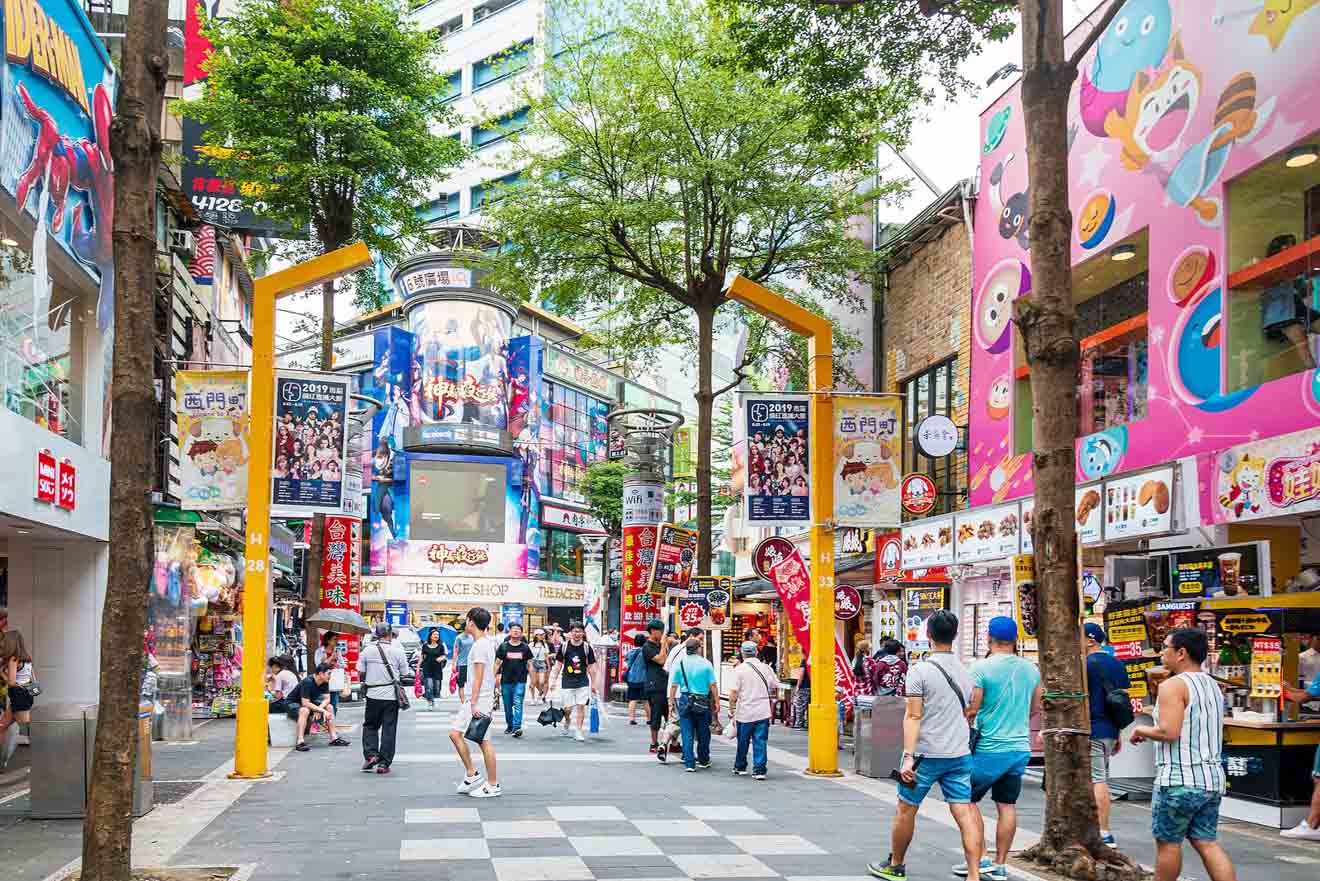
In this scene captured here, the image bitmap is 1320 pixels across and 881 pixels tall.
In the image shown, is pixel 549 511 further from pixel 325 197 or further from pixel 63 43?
pixel 63 43

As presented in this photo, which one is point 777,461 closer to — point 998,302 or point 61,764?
point 998,302

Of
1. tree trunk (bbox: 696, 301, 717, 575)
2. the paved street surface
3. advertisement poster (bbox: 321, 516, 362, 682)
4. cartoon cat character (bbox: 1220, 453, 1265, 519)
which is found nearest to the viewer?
the paved street surface

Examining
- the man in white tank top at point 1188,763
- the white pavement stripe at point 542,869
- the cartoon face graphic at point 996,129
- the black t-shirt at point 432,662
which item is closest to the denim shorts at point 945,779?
the man in white tank top at point 1188,763

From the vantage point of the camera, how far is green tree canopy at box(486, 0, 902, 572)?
23.8 m

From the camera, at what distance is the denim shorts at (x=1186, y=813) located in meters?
7.20

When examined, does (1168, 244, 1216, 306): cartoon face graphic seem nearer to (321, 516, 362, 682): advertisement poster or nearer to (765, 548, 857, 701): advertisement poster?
(765, 548, 857, 701): advertisement poster

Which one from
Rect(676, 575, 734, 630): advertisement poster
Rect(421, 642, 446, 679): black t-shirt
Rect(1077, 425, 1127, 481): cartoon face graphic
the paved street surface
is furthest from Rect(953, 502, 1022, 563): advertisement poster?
Rect(421, 642, 446, 679): black t-shirt

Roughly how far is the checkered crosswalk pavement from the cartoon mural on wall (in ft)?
20.3

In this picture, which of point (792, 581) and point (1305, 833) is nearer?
point (1305, 833)

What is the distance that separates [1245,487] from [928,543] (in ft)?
29.7

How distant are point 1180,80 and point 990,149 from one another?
567 cm

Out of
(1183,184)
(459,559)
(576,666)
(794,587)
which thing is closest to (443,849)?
(794,587)

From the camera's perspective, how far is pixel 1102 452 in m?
17.1

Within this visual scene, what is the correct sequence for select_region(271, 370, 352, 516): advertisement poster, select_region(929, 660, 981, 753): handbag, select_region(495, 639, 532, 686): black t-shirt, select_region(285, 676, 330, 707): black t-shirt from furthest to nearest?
select_region(495, 639, 532, 686): black t-shirt → select_region(285, 676, 330, 707): black t-shirt → select_region(271, 370, 352, 516): advertisement poster → select_region(929, 660, 981, 753): handbag
